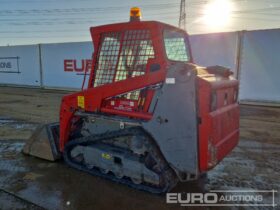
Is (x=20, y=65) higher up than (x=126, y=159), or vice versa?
(x=20, y=65)

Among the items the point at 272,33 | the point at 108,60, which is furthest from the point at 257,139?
the point at 272,33

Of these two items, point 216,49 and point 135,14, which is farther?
point 216,49

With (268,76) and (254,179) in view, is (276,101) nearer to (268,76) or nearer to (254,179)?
(268,76)

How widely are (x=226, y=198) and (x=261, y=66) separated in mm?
7761

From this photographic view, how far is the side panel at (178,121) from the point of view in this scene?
107 inches

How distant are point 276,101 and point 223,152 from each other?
301 inches

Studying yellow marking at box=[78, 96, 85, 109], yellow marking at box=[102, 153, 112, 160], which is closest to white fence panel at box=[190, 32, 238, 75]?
yellow marking at box=[78, 96, 85, 109]

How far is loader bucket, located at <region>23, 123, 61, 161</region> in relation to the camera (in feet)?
13.9

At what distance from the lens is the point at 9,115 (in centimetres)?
827

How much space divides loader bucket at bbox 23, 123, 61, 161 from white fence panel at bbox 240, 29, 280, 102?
7961mm

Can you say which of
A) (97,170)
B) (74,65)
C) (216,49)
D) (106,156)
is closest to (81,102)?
(106,156)

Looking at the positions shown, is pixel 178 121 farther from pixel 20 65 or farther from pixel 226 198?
pixel 20 65

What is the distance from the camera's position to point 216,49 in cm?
1016

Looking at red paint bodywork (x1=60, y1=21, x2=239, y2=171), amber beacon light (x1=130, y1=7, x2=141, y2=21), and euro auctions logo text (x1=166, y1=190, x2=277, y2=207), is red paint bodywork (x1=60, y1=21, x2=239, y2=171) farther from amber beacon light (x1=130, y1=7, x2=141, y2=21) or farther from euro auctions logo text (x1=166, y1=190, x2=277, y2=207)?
euro auctions logo text (x1=166, y1=190, x2=277, y2=207)
